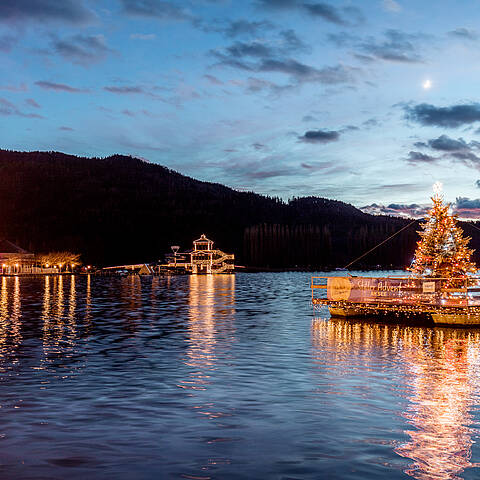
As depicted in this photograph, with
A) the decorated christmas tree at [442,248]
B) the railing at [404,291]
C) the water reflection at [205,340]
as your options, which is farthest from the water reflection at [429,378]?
the decorated christmas tree at [442,248]

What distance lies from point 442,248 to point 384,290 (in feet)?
17.4

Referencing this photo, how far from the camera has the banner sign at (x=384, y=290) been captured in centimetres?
3619

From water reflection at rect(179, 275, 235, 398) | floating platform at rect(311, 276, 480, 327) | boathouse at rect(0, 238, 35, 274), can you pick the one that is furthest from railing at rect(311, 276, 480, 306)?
boathouse at rect(0, 238, 35, 274)

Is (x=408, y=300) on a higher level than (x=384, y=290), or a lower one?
lower

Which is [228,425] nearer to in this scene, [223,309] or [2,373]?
[2,373]

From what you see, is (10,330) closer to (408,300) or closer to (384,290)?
(384,290)

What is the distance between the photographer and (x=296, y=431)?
1291cm

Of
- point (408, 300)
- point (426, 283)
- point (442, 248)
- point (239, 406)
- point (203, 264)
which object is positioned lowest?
point (239, 406)

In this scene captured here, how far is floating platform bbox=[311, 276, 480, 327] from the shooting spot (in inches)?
1320

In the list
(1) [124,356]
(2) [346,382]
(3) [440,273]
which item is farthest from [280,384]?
(3) [440,273]

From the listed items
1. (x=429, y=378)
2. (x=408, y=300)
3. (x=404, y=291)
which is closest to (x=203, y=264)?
(x=404, y=291)

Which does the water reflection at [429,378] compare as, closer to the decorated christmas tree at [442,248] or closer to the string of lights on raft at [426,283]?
the string of lights on raft at [426,283]

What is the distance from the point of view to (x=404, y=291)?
123ft

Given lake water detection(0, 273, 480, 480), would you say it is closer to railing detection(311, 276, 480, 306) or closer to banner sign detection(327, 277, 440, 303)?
railing detection(311, 276, 480, 306)
